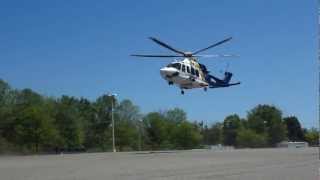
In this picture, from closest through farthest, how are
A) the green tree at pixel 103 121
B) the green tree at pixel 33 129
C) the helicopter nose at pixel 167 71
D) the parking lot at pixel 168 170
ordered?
the parking lot at pixel 168 170, the helicopter nose at pixel 167 71, the green tree at pixel 33 129, the green tree at pixel 103 121

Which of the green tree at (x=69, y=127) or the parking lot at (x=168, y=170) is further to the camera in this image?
the green tree at (x=69, y=127)

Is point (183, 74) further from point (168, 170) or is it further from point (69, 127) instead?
point (69, 127)

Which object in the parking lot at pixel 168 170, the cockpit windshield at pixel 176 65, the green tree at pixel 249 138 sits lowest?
the parking lot at pixel 168 170

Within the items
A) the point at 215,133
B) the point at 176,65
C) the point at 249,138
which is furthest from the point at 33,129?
the point at 215,133

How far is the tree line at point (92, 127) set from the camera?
126 meters

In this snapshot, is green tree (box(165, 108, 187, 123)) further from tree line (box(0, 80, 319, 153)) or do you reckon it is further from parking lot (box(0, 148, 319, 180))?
parking lot (box(0, 148, 319, 180))

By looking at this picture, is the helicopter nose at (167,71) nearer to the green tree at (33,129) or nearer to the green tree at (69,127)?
the green tree at (33,129)

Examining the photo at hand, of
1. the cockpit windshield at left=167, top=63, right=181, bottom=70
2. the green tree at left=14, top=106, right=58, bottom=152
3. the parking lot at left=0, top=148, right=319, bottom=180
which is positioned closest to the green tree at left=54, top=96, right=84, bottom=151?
the green tree at left=14, top=106, right=58, bottom=152

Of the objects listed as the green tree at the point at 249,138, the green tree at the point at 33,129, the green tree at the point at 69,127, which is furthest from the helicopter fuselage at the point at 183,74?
the green tree at the point at 249,138

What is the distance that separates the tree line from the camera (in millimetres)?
125812

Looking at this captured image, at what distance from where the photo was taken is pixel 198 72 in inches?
2158

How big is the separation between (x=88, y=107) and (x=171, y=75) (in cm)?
11144

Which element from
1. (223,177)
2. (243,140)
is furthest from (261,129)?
(223,177)

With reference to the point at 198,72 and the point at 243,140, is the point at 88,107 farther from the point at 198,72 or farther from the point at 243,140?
the point at 198,72
